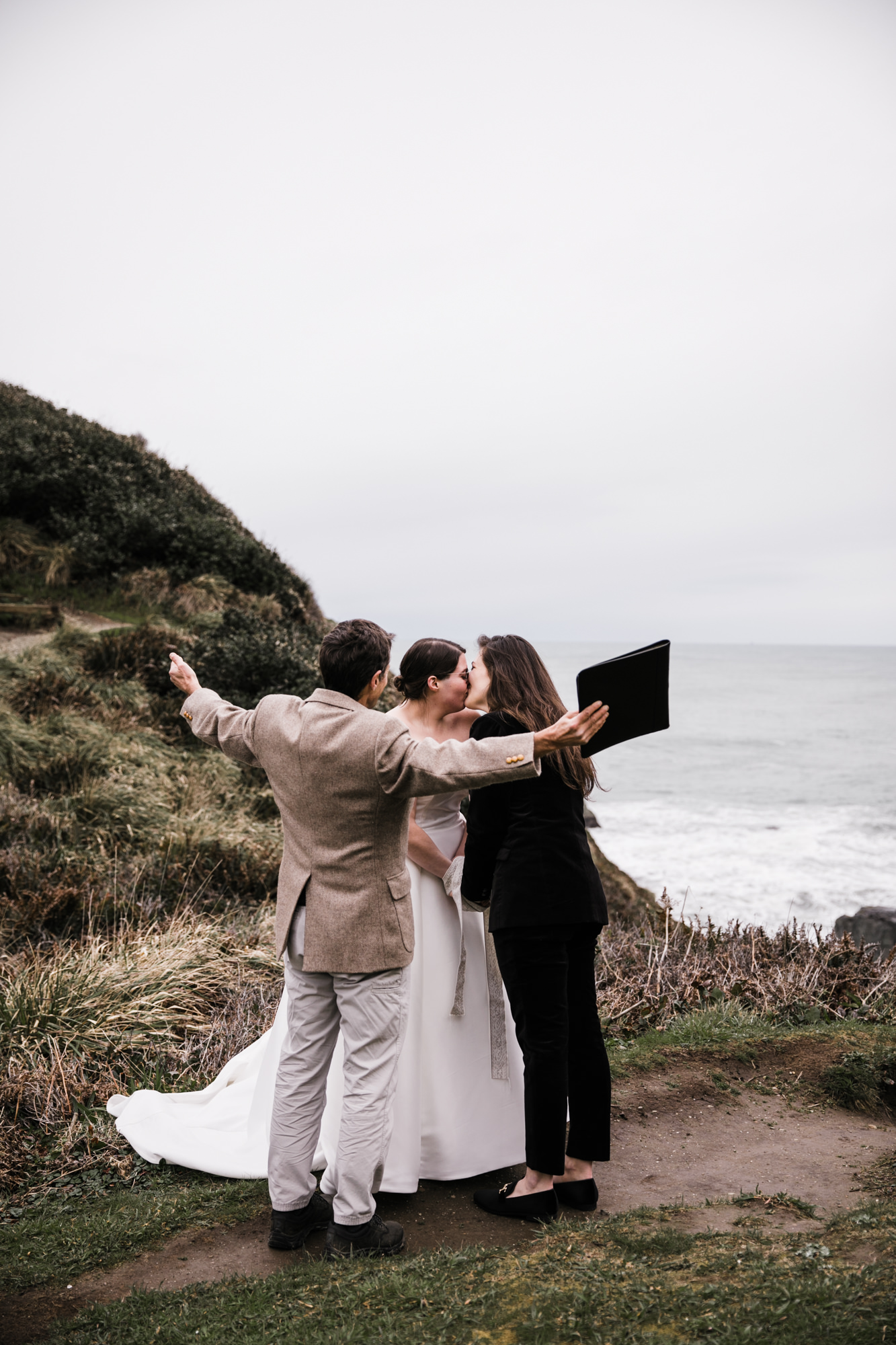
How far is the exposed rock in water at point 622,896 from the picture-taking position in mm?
9258

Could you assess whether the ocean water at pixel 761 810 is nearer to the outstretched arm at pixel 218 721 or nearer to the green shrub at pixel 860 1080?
the green shrub at pixel 860 1080

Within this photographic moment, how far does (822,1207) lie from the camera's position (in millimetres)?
3512

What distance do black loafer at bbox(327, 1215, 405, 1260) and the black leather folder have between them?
1961 millimetres

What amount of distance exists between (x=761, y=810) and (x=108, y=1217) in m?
25.1

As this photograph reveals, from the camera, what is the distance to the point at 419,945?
3771 millimetres

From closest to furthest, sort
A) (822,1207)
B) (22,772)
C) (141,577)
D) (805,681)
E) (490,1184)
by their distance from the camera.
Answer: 1. (822,1207)
2. (490,1184)
3. (22,772)
4. (141,577)
5. (805,681)

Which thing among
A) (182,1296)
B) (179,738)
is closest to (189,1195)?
(182,1296)

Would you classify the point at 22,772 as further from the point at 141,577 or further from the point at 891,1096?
the point at 891,1096

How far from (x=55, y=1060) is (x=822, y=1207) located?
379 centimetres

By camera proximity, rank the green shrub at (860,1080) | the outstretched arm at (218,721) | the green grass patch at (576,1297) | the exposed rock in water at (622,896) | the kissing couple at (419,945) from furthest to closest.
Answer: the exposed rock in water at (622,896) → the green shrub at (860,1080) → the outstretched arm at (218,721) → the kissing couple at (419,945) → the green grass patch at (576,1297)

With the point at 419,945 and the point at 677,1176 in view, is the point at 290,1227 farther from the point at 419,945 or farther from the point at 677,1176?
the point at 677,1176

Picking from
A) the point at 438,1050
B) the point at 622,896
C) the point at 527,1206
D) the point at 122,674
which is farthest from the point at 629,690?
the point at 122,674

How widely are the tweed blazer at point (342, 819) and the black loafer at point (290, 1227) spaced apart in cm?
99

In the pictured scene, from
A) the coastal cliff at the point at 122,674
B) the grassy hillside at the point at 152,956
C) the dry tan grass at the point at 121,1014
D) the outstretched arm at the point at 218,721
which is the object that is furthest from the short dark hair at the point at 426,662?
the coastal cliff at the point at 122,674
